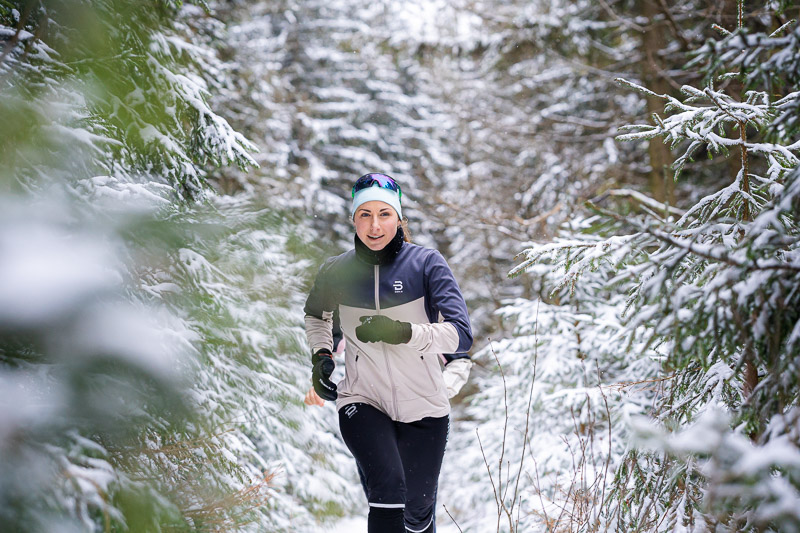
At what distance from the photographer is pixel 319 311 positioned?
9.64ft

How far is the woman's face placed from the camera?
281 cm

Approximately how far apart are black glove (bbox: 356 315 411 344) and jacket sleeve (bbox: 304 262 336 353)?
460 mm

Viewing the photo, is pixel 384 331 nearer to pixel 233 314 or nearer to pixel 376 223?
pixel 376 223

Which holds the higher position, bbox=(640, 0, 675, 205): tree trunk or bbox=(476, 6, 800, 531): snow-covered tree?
bbox=(640, 0, 675, 205): tree trunk

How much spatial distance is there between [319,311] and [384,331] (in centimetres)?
62

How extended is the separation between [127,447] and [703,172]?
367 inches

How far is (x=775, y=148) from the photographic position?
2316 millimetres

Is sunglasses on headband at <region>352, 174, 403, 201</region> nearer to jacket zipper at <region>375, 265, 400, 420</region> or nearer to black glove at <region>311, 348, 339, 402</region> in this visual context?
jacket zipper at <region>375, 265, 400, 420</region>

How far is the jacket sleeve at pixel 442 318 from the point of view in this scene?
250 centimetres

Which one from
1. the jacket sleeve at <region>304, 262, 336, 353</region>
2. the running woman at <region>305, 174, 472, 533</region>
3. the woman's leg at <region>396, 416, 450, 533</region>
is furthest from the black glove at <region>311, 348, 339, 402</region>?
the woman's leg at <region>396, 416, 450, 533</region>

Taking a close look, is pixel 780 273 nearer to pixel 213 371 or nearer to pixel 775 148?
pixel 775 148

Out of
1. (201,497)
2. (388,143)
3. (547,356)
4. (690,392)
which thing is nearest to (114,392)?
(201,497)

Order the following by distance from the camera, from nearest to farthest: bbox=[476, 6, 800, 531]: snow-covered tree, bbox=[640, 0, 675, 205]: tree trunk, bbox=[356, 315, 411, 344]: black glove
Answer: bbox=[476, 6, 800, 531]: snow-covered tree → bbox=[356, 315, 411, 344]: black glove → bbox=[640, 0, 675, 205]: tree trunk

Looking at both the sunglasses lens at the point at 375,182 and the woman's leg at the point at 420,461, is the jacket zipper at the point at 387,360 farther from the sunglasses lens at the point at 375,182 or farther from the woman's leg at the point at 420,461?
the sunglasses lens at the point at 375,182
